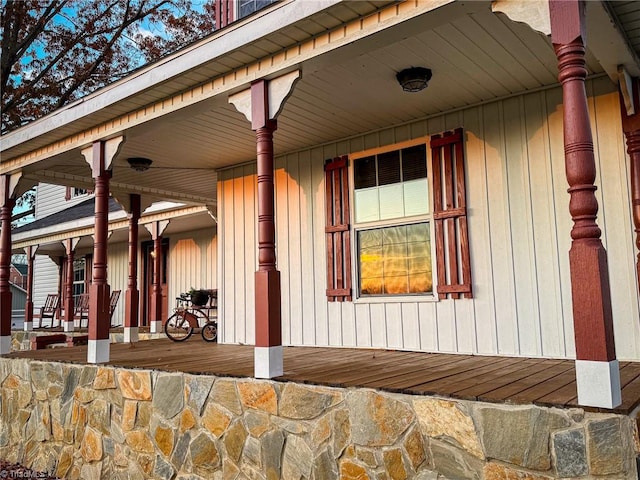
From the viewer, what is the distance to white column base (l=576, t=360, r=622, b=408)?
247 cm

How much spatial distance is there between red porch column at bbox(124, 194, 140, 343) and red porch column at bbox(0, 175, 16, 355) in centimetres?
167

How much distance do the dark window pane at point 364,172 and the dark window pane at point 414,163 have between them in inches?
13.9

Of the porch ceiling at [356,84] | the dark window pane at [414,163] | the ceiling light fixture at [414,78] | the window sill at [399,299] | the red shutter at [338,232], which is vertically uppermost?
the porch ceiling at [356,84]

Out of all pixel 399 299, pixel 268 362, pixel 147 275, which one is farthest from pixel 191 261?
pixel 268 362

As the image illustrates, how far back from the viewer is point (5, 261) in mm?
6336

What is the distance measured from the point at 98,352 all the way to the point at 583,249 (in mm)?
4202

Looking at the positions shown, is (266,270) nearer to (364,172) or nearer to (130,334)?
(364,172)

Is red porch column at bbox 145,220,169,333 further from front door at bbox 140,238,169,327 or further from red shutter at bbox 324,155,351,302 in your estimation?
red shutter at bbox 324,155,351,302

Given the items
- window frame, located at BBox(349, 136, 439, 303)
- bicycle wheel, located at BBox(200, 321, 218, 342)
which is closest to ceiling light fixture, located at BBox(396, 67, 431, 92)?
window frame, located at BBox(349, 136, 439, 303)

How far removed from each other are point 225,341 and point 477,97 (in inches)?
160

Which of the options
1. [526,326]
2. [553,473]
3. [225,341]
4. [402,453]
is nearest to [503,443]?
[553,473]

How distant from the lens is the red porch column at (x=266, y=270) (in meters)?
3.76

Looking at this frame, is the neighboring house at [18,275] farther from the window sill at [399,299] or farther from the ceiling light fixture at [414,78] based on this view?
the ceiling light fixture at [414,78]

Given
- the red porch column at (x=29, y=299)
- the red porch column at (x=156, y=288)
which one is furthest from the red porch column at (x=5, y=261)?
the red porch column at (x=29, y=299)
